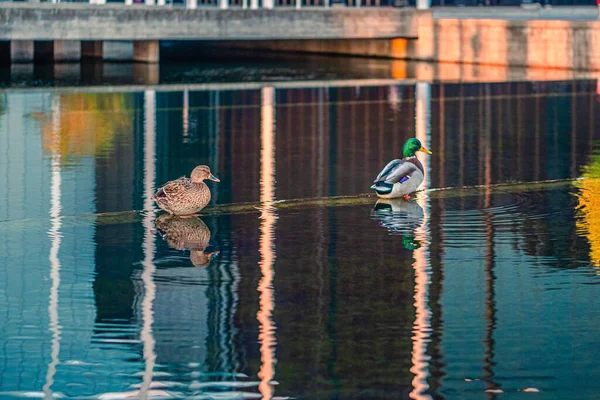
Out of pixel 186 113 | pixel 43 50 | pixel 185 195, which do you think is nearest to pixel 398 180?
pixel 185 195

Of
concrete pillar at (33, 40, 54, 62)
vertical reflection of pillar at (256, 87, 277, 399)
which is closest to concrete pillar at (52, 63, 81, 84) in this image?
concrete pillar at (33, 40, 54, 62)

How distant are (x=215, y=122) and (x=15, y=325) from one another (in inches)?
598

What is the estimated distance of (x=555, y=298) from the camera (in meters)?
9.91

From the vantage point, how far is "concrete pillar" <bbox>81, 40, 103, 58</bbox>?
51.7 metres

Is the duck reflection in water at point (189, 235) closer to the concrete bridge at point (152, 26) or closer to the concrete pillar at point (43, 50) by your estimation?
the concrete bridge at point (152, 26)

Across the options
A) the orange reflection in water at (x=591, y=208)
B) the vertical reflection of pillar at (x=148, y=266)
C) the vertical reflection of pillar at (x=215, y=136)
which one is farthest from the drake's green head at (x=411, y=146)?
the vertical reflection of pillar at (x=148, y=266)

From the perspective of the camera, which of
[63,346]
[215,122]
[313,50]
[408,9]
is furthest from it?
[313,50]

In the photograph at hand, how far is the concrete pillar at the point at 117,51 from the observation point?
50.2 m

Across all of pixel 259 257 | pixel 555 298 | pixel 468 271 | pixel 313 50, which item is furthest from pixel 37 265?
pixel 313 50

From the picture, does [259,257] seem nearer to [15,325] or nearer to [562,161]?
[15,325]

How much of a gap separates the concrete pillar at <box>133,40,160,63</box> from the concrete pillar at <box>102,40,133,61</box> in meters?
0.60

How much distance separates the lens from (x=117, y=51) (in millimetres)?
50344

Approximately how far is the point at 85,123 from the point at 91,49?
29433mm

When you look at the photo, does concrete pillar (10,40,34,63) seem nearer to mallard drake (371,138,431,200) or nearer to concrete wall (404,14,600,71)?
concrete wall (404,14,600,71)
